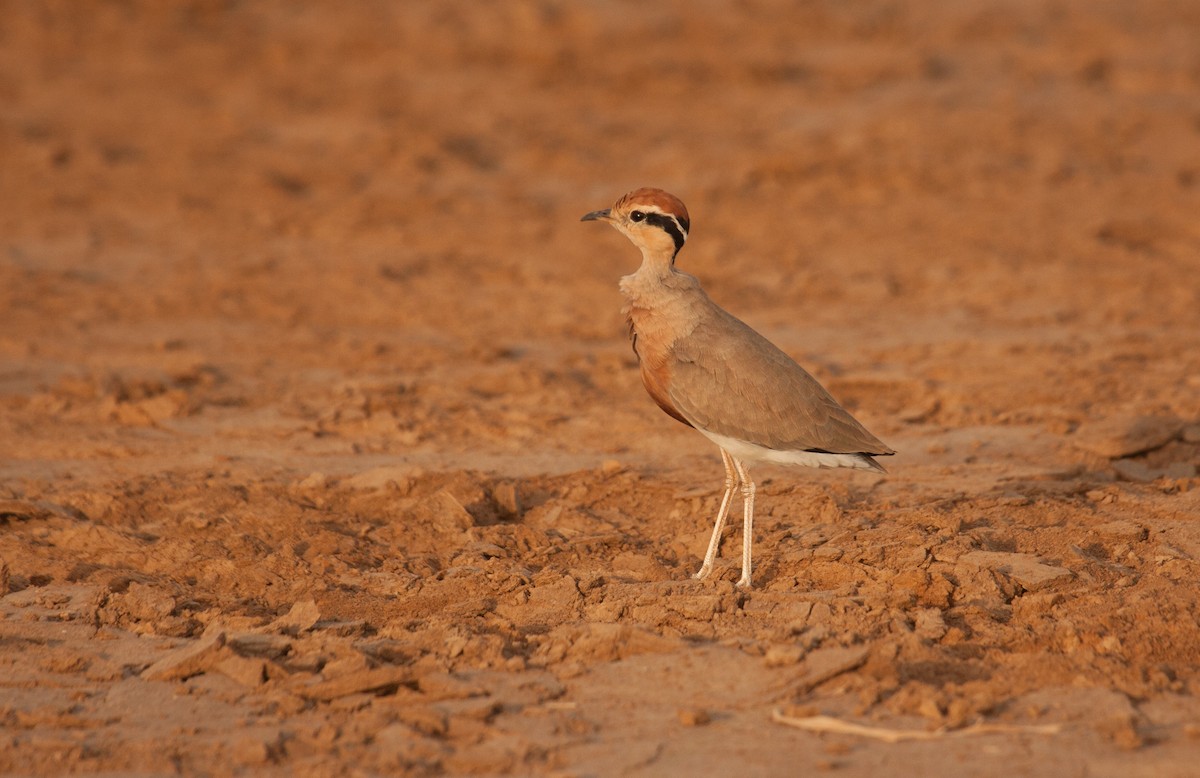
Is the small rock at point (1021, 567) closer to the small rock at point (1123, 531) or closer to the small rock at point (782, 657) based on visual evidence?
the small rock at point (1123, 531)

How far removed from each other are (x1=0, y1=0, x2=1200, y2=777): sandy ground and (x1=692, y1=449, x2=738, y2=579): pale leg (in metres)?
0.11

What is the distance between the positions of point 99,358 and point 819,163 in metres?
7.13

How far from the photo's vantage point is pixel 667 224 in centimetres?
603

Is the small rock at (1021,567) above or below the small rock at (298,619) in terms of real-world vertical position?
→ above

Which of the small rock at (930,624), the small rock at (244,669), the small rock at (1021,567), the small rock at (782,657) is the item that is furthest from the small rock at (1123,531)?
the small rock at (244,669)

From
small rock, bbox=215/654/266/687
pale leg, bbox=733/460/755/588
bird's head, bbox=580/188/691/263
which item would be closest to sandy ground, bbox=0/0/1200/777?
small rock, bbox=215/654/266/687

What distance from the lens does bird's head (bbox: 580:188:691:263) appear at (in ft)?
19.8

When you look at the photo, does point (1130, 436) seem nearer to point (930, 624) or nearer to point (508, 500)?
point (930, 624)

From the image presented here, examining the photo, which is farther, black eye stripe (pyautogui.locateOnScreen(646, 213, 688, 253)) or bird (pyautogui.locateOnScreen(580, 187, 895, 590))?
black eye stripe (pyautogui.locateOnScreen(646, 213, 688, 253))

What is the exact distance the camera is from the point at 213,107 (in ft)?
48.8

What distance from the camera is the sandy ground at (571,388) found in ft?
16.2

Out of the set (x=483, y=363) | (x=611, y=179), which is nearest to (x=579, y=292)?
(x=483, y=363)

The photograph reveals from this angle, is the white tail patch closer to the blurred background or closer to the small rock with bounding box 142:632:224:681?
the small rock with bounding box 142:632:224:681

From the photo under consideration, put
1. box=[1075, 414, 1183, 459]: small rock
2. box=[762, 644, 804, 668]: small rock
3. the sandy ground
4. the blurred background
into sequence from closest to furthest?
the sandy ground → box=[762, 644, 804, 668]: small rock → box=[1075, 414, 1183, 459]: small rock → the blurred background
